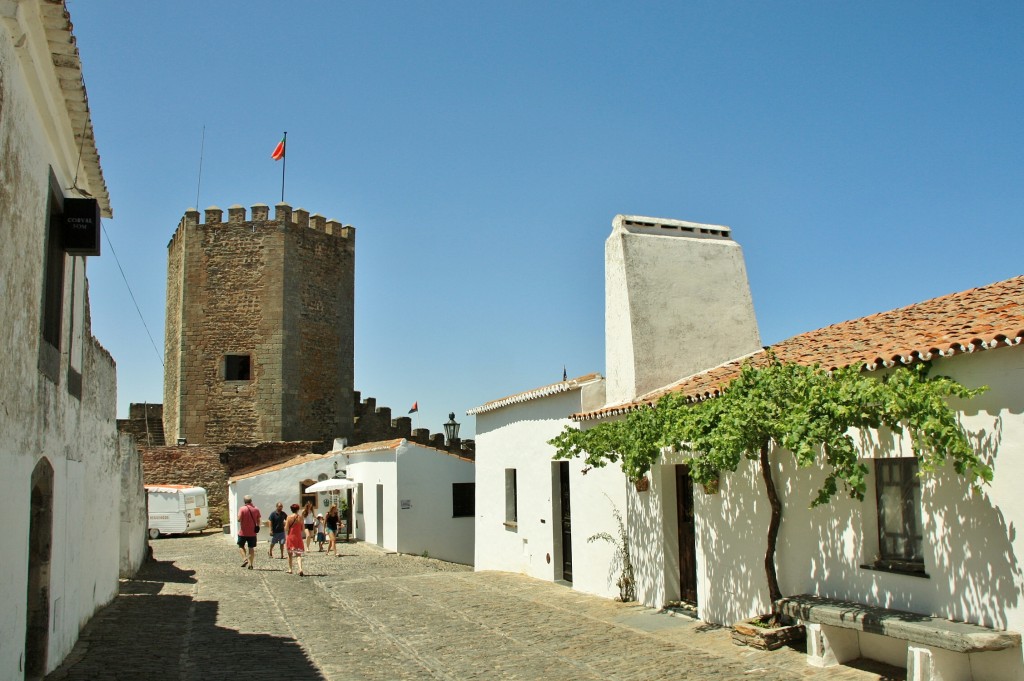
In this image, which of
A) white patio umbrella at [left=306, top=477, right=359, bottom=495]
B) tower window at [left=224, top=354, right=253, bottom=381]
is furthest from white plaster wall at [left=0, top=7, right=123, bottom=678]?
tower window at [left=224, top=354, right=253, bottom=381]

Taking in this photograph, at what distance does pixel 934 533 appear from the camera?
286 inches

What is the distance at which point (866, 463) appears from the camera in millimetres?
8070

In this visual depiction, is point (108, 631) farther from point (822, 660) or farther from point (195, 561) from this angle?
point (195, 561)

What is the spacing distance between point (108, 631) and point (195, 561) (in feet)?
31.4

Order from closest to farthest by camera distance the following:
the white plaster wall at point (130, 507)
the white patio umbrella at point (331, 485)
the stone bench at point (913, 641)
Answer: the stone bench at point (913, 641), the white plaster wall at point (130, 507), the white patio umbrella at point (331, 485)

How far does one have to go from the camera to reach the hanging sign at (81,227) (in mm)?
8039

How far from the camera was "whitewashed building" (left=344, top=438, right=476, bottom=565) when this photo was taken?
22594 mm

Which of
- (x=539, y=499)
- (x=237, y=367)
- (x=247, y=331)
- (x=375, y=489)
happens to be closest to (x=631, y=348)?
(x=539, y=499)

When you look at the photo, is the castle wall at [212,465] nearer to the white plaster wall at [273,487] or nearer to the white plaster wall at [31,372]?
the white plaster wall at [273,487]

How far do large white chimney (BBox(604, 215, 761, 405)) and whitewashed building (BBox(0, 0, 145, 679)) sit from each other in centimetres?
712

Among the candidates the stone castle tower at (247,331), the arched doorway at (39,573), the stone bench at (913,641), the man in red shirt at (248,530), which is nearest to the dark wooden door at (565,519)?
the stone bench at (913,641)

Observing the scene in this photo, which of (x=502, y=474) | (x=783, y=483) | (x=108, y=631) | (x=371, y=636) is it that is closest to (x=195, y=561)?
(x=502, y=474)

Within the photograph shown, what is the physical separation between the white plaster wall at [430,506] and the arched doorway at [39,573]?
14.8m

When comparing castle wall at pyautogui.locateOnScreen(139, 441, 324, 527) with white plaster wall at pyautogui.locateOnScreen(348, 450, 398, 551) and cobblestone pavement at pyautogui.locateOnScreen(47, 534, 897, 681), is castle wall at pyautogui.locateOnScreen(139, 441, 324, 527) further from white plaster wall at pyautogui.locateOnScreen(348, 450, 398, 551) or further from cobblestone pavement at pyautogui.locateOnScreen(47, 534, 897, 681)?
cobblestone pavement at pyautogui.locateOnScreen(47, 534, 897, 681)
